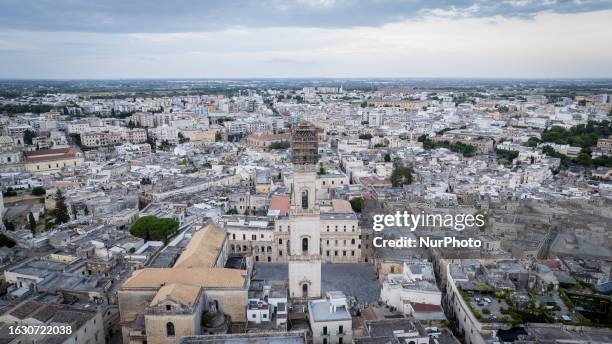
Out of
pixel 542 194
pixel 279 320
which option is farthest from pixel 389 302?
pixel 542 194

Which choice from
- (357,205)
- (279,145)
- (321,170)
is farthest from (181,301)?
(279,145)

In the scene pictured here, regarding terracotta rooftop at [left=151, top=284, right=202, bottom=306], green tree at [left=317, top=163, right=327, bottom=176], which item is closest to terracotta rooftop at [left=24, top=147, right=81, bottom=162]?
green tree at [left=317, top=163, right=327, bottom=176]

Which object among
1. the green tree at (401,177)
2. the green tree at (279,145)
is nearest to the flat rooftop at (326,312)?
the green tree at (401,177)

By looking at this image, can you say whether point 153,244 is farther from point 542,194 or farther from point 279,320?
point 542,194

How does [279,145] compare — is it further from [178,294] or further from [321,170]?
[178,294]

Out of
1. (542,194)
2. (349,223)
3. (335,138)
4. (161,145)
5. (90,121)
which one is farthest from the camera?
(90,121)

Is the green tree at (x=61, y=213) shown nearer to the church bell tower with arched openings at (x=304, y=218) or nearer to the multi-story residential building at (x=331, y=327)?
the church bell tower with arched openings at (x=304, y=218)

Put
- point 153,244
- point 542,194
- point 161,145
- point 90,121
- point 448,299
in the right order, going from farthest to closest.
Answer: point 90,121 → point 161,145 → point 542,194 → point 153,244 → point 448,299
